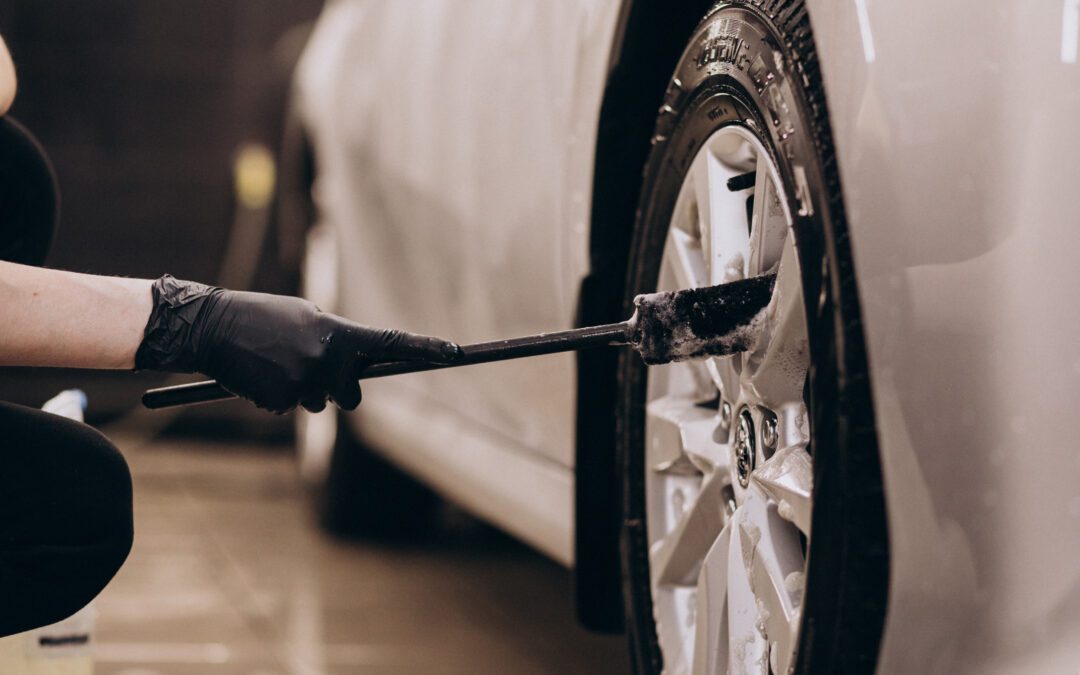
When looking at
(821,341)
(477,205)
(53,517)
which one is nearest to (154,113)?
(477,205)

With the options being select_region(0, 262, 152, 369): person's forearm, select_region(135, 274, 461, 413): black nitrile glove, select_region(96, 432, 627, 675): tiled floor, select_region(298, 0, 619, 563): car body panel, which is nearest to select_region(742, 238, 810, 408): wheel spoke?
select_region(135, 274, 461, 413): black nitrile glove

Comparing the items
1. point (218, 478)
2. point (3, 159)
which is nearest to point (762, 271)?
point (3, 159)

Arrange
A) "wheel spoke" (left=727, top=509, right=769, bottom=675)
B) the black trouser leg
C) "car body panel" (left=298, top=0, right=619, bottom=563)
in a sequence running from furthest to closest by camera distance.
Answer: "car body panel" (left=298, top=0, right=619, bottom=563) < the black trouser leg < "wheel spoke" (left=727, top=509, right=769, bottom=675)

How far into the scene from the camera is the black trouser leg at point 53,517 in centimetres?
129

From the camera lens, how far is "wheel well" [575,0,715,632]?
1454 mm

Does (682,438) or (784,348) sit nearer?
(784,348)

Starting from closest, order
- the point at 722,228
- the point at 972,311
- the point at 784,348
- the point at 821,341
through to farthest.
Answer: the point at 972,311 → the point at 821,341 → the point at 784,348 → the point at 722,228

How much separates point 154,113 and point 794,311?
15.8 feet

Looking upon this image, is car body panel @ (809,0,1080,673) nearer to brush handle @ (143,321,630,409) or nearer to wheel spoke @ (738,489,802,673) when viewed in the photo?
wheel spoke @ (738,489,802,673)

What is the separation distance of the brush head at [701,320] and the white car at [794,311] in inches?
1.0

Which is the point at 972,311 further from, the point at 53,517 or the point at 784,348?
the point at 53,517

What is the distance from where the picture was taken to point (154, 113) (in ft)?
18.0

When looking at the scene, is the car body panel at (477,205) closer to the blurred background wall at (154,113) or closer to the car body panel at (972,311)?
the car body panel at (972,311)

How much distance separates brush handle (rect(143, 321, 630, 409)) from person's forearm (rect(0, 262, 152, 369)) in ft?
0.22
